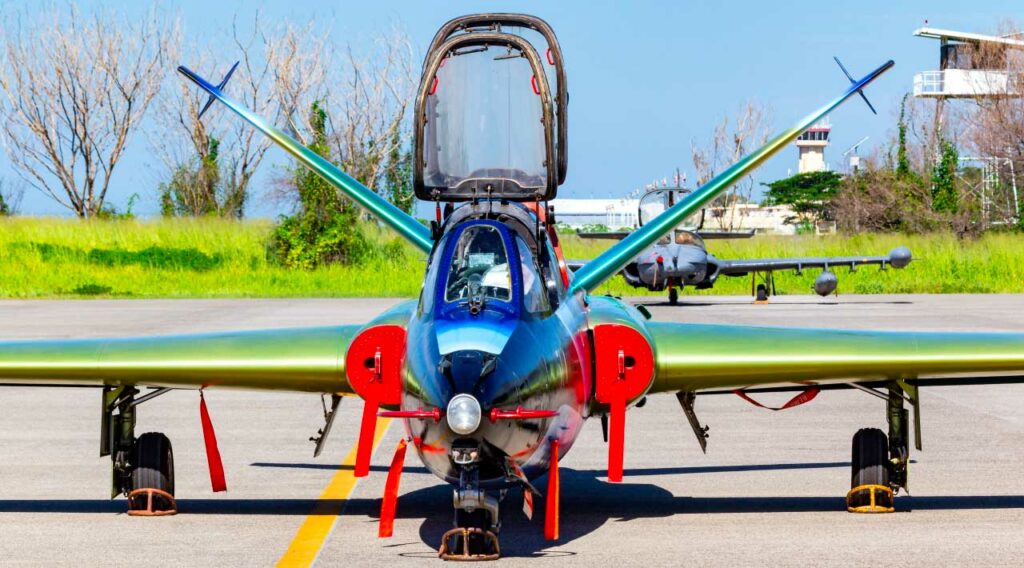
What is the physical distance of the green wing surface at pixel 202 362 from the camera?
8.80m

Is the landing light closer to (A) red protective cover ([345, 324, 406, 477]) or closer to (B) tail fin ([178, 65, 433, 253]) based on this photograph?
(A) red protective cover ([345, 324, 406, 477])

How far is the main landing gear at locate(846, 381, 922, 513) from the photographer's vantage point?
9.27 m

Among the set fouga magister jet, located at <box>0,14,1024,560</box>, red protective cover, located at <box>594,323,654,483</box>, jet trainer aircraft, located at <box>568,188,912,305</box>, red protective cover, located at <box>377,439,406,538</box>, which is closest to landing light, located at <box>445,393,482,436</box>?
fouga magister jet, located at <box>0,14,1024,560</box>

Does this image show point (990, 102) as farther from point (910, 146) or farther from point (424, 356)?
point (424, 356)

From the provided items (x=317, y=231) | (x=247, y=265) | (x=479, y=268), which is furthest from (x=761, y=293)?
(x=479, y=268)

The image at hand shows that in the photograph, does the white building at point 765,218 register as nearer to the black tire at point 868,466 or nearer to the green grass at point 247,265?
the green grass at point 247,265

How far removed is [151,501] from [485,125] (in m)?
3.30

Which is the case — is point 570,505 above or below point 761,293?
below

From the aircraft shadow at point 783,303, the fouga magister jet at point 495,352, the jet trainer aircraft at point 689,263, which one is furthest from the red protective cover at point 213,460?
the aircraft shadow at point 783,303

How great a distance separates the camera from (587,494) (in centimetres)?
998

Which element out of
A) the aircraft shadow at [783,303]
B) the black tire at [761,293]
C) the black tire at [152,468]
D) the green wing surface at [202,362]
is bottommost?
the black tire at [152,468]

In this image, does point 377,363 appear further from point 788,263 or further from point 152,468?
point 788,263

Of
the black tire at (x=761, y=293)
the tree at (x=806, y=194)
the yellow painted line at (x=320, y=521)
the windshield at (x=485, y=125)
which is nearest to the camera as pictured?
the yellow painted line at (x=320, y=521)

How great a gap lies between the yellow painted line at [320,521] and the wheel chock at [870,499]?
3232mm
